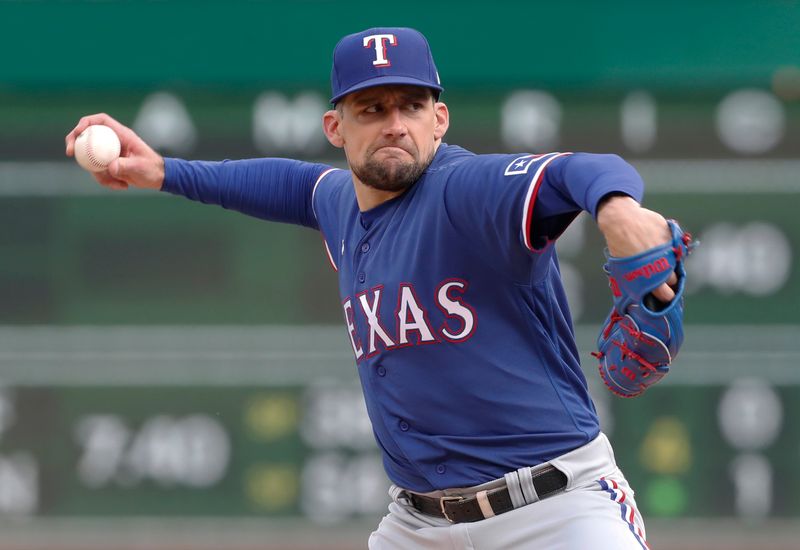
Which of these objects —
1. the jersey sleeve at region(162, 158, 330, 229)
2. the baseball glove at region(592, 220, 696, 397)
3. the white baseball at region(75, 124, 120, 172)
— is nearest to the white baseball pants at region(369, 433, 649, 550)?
the baseball glove at region(592, 220, 696, 397)

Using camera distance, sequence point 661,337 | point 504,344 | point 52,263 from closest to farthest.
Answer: point 661,337 < point 504,344 < point 52,263

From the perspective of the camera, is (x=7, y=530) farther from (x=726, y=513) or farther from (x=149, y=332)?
(x=726, y=513)

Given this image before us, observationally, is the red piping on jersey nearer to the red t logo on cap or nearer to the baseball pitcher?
the baseball pitcher

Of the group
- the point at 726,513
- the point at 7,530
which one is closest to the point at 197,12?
the point at 7,530

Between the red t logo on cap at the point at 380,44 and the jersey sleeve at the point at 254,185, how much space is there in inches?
27.8

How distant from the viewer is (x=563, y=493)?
3.08m

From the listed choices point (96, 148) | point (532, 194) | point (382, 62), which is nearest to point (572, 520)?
point (532, 194)

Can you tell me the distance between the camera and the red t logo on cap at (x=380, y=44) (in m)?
3.17

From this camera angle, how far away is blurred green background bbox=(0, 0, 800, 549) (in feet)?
21.0

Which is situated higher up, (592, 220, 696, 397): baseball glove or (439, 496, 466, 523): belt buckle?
(592, 220, 696, 397): baseball glove

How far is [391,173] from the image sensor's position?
316cm

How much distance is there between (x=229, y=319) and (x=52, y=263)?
0.87 meters

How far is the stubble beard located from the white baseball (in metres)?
0.86

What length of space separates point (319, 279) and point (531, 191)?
150 inches
